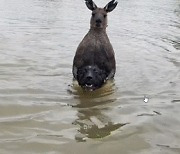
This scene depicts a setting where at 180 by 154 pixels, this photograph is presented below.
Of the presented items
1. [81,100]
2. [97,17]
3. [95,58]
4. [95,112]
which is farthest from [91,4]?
[95,112]

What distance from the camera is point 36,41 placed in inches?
497

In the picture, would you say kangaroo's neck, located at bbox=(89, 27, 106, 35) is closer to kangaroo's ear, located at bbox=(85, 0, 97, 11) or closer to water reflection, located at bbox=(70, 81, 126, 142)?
kangaroo's ear, located at bbox=(85, 0, 97, 11)

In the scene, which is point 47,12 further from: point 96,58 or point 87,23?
point 96,58

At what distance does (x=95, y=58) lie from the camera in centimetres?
756

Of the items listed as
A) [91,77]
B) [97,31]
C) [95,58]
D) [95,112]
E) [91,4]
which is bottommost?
[95,112]

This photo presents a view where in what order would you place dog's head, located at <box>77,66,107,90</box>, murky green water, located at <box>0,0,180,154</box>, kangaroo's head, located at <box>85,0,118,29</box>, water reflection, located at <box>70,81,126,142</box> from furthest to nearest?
1. kangaroo's head, located at <box>85,0,118,29</box>
2. dog's head, located at <box>77,66,107,90</box>
3. water reflection, located at <box>70,81,126,142</box>
4. murky green water, located at <box>0,0,180,154</box>

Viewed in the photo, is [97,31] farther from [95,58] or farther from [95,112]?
[95,112]

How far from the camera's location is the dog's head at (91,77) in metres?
7.16

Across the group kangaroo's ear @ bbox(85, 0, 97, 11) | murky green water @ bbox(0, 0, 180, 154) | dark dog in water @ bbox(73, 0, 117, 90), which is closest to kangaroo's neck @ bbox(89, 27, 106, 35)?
dark dog in water @ bbox(73, 0, 117, 90)

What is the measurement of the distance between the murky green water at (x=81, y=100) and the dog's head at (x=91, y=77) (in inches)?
10.2

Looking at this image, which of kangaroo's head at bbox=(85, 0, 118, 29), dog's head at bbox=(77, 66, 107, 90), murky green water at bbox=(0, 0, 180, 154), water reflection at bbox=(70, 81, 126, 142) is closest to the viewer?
murky green water at bbox=(0, 0, 180, 154)

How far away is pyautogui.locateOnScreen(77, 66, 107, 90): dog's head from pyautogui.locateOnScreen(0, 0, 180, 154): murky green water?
0.26m

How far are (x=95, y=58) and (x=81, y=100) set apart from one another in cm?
92

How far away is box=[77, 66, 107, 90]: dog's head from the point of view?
716 cm
